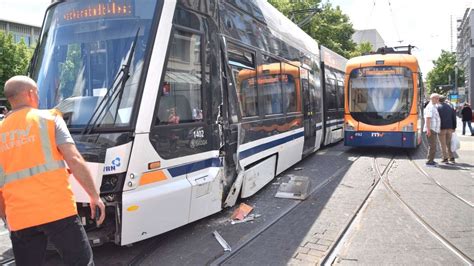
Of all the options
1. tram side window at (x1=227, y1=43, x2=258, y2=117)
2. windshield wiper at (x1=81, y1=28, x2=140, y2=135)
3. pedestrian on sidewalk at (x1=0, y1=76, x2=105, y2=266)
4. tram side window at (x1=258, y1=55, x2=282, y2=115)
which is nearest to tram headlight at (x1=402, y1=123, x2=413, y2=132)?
tram side window at (x1=258, y1=55, x2=282, y2=115)

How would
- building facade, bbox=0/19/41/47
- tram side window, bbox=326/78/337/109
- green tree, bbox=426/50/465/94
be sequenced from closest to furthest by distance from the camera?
tram side window, bbox=326/78/337/109 < building facade, bbox=0/19/41/47 < green tree, bbox=426/50/465/94

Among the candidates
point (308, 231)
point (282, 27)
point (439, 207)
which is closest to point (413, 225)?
point (439, 207)

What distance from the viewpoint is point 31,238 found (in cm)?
312

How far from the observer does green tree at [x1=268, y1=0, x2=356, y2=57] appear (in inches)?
1539

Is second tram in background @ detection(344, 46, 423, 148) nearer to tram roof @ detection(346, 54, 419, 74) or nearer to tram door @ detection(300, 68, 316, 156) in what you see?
tram roof @ detection(346, 54, 419, 74)

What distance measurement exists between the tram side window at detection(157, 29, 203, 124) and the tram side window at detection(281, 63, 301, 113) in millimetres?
3986

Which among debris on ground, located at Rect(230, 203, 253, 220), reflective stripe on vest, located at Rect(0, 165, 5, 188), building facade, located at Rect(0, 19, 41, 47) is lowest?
debris on ground, located at Rect(230, 203, 253, 220)

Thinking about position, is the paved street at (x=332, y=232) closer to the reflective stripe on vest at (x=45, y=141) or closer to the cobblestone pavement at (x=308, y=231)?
the cobblestone pavement at (x=308, y=231)

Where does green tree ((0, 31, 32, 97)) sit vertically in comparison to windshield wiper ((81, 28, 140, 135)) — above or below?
above

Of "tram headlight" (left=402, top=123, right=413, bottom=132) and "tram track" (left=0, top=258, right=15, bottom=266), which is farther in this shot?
"tram headlight" (left=402, top=123, right=413, bottom=132)

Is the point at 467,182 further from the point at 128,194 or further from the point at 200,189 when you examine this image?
the point at 128,194

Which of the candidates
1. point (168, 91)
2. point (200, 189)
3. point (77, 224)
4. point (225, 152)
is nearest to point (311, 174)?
point (225, 152)

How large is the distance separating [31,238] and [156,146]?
179 cm

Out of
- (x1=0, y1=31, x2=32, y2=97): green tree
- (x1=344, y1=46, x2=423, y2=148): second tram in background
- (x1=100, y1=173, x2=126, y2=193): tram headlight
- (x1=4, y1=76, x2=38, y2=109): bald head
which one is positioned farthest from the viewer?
(x1=0, y1=31, x2=32, y2=97): green tree
